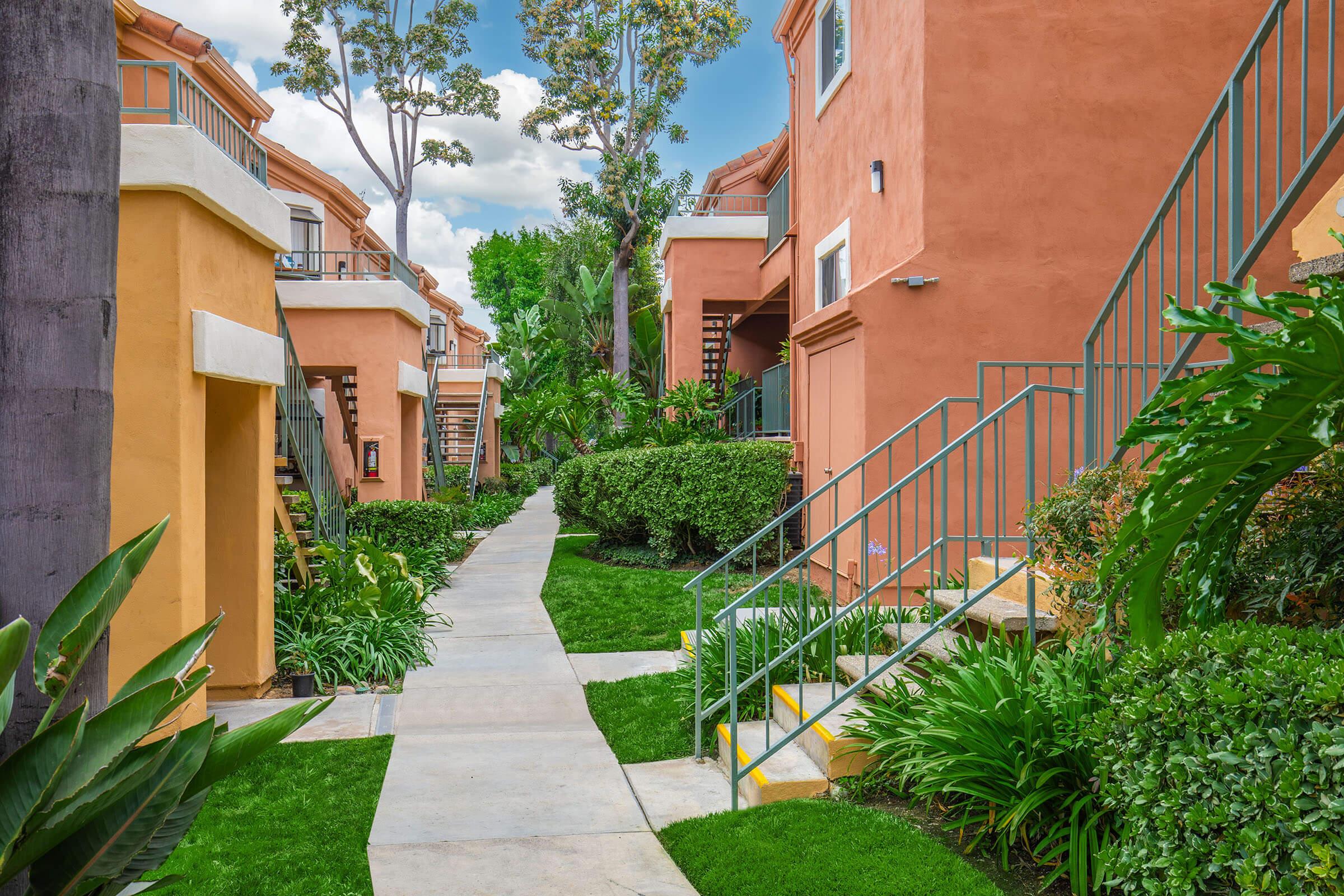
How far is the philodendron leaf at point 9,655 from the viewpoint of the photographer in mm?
2182

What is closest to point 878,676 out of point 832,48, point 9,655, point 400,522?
point 9,655

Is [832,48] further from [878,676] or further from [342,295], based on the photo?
[878,676]

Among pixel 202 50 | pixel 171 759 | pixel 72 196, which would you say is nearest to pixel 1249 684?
pixel 171 759

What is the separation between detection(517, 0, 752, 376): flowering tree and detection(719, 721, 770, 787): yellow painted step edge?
1694 centimetres

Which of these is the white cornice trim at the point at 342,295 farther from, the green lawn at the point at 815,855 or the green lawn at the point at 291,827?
the green lawn at the point at 815,855

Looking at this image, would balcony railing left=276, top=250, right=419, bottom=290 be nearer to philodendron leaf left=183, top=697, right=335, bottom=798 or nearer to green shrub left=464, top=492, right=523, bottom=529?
green shrub left=464, top=492, right=523, bottom=529

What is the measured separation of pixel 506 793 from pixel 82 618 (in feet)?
11.1

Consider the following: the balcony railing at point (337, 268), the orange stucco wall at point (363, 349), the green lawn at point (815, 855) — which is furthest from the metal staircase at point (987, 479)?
the balcony railing at point (337, 268)

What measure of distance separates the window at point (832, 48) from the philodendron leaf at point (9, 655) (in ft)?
33.7

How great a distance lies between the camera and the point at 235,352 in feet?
21.6

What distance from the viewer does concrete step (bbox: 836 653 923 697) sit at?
5.32 meters

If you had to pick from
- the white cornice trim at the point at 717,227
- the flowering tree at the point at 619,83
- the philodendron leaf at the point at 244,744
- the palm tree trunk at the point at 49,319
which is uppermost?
the flowering tree at the point at 619,83

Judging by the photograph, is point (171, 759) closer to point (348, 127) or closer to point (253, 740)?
point (253, 740)

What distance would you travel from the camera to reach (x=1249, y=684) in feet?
8.84
